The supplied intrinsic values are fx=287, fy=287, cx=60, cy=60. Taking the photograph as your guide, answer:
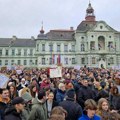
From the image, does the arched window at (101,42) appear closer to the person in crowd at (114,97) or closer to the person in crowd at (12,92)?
the person in crowd at (12,92)

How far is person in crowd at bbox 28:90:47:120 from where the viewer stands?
6.38 m

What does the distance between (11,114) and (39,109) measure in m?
1.16

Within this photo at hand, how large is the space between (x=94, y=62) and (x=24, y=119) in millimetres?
58373

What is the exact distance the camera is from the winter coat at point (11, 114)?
5.32m

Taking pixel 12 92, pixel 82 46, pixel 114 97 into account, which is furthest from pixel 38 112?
pixel 82 46

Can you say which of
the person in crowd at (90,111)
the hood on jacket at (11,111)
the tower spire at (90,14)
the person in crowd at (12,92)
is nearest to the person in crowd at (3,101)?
the hood on jacket at (11,111)

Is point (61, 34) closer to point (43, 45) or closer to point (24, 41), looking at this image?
point (43, 45)

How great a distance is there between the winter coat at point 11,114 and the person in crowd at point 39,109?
93 cm

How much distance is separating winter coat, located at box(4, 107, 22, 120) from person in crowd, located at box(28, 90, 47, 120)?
0.93 m

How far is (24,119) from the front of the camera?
6.77 meters

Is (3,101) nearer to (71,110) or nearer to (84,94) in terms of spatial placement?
(71,110)

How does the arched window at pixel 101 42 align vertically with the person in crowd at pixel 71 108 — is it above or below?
above

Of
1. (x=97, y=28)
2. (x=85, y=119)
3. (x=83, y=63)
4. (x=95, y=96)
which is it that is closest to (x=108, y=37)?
(x=97, y=28)

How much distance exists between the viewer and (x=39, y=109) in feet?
21.2
